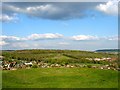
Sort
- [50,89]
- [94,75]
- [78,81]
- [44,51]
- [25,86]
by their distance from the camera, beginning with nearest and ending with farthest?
[50,89] → [25,86] → [78,81] → [94,75] → [44,51]

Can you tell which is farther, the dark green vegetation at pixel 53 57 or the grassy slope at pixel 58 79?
the dark green vegetation at pixel 53 57

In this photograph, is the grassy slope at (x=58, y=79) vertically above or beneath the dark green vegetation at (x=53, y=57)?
beneath

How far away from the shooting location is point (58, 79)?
Answer: 23000mm

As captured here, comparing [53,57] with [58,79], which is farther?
[53,57]

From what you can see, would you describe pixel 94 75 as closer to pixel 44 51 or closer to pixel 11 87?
pixel 11 87

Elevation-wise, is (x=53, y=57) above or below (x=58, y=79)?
above

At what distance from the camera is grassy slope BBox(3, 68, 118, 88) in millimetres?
20125

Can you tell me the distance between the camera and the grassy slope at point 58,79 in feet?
66.0

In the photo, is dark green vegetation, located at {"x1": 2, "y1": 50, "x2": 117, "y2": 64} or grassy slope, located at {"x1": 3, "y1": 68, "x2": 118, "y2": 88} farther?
dark green vegetation, located at {"x1": 2, "y1": 50, "x2": 117, "y2": 64}

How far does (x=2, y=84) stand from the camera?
20.3 meters

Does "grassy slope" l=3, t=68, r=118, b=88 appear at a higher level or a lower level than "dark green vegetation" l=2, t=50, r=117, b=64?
lower

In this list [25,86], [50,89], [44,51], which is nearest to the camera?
[50,89]

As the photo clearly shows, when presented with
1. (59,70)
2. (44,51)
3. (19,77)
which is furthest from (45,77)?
(44,51)

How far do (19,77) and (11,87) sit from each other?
14.4ft
